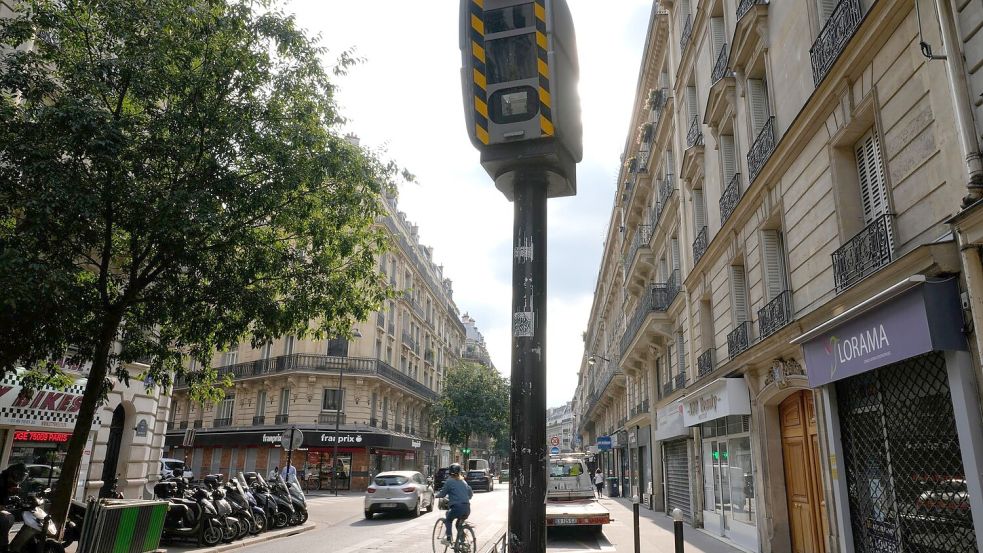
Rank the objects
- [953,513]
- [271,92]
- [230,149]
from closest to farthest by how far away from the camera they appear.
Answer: [953,513] → [230,149] → [271,92]

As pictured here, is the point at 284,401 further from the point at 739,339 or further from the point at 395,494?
the point at 739,339

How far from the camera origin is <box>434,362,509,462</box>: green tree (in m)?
52.3

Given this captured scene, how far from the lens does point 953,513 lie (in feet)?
20.4

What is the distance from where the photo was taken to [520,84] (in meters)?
2.57

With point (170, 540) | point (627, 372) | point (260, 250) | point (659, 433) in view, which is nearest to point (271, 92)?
point (260, 250)

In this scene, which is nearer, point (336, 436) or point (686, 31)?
point (686, 31)

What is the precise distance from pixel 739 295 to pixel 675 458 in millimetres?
8856

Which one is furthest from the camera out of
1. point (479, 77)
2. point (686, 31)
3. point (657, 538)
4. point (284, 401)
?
point (284, 401)

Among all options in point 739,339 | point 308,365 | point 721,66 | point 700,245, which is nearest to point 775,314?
point 739,339

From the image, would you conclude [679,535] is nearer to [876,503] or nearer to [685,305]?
[876,503]

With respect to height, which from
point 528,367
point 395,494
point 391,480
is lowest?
point 395,494

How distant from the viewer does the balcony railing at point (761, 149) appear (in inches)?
458

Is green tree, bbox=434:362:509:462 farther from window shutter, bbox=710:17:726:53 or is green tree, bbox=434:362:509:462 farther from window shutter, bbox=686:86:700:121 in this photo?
window shutter, bbox=710:17:726:53

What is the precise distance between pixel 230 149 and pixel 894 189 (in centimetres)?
919
